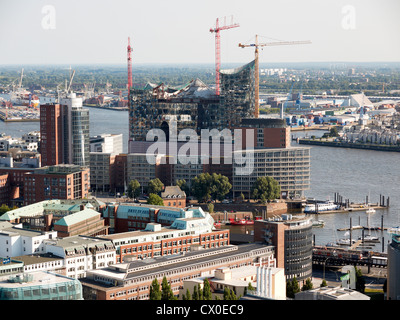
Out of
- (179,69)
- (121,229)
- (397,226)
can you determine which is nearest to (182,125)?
(397,226)

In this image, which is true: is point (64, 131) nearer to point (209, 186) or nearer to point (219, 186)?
point (209, 186)

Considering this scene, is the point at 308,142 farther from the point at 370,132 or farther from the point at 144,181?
the point at 144,181

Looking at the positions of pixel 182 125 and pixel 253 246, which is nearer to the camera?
pixel 253 246

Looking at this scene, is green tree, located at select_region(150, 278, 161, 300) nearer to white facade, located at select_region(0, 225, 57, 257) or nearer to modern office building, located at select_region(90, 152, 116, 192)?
white facade, located at select_region(0, 225, 57, 257)

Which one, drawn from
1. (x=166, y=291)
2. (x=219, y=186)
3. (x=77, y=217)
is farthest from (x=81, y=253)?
(x=219, y=186)

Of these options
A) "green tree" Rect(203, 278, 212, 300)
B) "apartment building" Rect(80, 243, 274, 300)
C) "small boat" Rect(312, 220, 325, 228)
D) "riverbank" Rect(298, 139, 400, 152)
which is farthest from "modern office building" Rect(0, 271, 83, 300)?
"riverbank" Rect(298, 139, 400, 152)
